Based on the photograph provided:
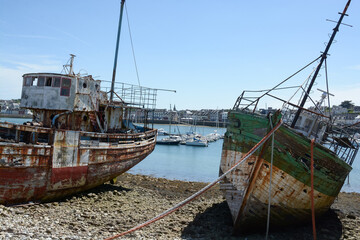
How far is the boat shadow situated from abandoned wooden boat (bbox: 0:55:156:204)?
463 cm

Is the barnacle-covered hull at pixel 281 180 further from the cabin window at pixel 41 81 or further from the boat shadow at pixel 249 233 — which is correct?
the cabin window at pixel 41 81

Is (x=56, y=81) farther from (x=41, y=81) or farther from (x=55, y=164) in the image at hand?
(x=55, y=164)

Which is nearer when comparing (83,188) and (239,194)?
(239,194)

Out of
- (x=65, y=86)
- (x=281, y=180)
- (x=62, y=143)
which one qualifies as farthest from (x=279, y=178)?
(x=65, y=86)

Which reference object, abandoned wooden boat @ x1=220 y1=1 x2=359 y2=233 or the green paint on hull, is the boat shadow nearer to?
abandoned wooden boat @ x1=220 y1=1 x2=359 y2=233

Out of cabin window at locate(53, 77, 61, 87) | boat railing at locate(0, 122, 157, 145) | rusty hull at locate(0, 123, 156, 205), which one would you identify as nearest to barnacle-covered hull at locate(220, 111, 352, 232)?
rusty hull at locate(0, 123, 156, 205)

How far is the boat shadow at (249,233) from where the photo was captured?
8750 millimetres

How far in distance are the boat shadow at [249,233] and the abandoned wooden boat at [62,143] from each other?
4628 mm

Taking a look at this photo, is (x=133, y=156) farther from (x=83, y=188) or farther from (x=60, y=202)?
(x=60, y=202)

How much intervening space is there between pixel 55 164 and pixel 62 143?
77 centimetres

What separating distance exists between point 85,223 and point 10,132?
15.2 ft

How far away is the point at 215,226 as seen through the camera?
952 centimetres

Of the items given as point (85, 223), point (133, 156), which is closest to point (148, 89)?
point (133, 156)

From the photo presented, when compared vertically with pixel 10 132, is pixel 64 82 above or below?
above
